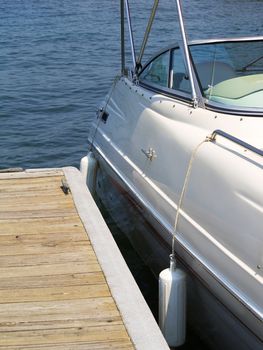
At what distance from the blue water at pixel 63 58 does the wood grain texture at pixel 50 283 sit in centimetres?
387

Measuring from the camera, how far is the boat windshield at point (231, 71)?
4.05 metres

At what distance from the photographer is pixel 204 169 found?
140 inches

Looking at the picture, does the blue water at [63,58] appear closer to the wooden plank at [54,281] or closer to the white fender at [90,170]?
the white fender at [90,170]

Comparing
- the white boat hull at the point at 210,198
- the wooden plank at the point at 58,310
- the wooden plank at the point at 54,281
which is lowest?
the wooden plank at the point at 54,281

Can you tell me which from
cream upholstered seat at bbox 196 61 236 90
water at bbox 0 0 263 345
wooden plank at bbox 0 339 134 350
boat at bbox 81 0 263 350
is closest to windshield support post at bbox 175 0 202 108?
boat at bbox 81 0 263 350

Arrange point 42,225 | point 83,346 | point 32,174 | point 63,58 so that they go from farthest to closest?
point 63,58, point 32,174, point 42,225, point 83,346

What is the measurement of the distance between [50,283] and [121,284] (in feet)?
1.34

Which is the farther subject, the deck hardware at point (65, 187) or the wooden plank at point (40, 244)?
the deck hardware at point (65, 187)

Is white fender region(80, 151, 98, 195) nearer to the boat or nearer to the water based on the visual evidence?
the boat

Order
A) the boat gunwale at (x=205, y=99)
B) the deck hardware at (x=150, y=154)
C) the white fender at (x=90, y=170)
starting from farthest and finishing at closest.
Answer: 1. the white fender at (x=90, y=170)
2. the deck hardware at (x=150, y=154)
3. the boat gunwale at (x=205, y=99)

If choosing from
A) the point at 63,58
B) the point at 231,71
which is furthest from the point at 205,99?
the point at 63,58

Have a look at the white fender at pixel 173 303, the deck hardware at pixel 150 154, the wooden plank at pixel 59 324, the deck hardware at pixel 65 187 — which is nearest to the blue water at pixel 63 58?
the deck hardware at pixel 65 187

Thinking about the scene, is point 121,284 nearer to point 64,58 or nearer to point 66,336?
point 66,336

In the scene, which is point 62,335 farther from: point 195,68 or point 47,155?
point 47,155
